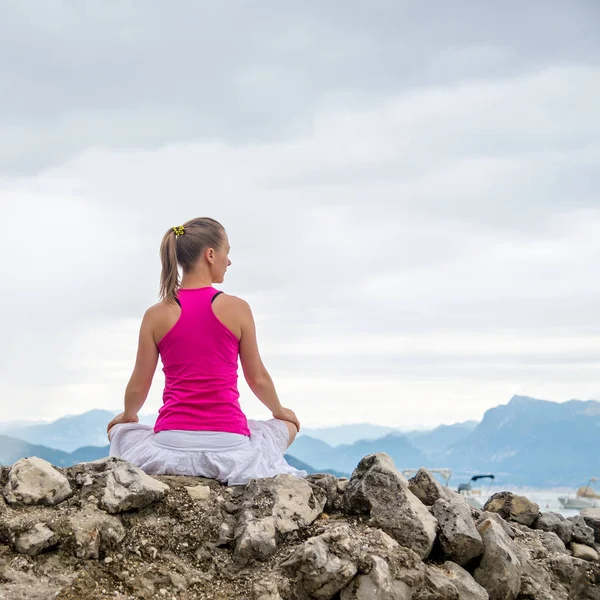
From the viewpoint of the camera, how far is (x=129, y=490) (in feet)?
19.7

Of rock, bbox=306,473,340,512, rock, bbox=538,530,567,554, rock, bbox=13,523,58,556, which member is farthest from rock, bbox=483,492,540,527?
rock, bbox=13,523,58,556

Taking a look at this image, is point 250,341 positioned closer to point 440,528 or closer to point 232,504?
point 232,504

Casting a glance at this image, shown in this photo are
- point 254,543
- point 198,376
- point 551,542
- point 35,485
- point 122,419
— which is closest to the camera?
point 254,543

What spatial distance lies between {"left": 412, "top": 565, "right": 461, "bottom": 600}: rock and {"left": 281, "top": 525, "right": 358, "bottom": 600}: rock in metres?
0.58

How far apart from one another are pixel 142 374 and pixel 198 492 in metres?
1.28

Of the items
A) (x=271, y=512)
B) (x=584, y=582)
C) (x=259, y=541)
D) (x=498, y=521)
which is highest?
(x=271, y=512)

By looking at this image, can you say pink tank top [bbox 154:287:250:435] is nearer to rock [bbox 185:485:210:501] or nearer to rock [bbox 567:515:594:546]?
rock [bbox 185:485:210:501]

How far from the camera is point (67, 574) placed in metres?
5.39

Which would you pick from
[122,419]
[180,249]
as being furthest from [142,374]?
[180,249]

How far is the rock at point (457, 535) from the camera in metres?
6.41

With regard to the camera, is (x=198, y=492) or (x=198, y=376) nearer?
(x=198, y=492)

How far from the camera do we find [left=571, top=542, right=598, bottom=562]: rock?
25.2 feet

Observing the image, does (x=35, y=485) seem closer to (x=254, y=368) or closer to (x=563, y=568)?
(x=254, y=368)

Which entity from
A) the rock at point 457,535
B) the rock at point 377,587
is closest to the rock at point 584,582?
the rock at point 457,535
